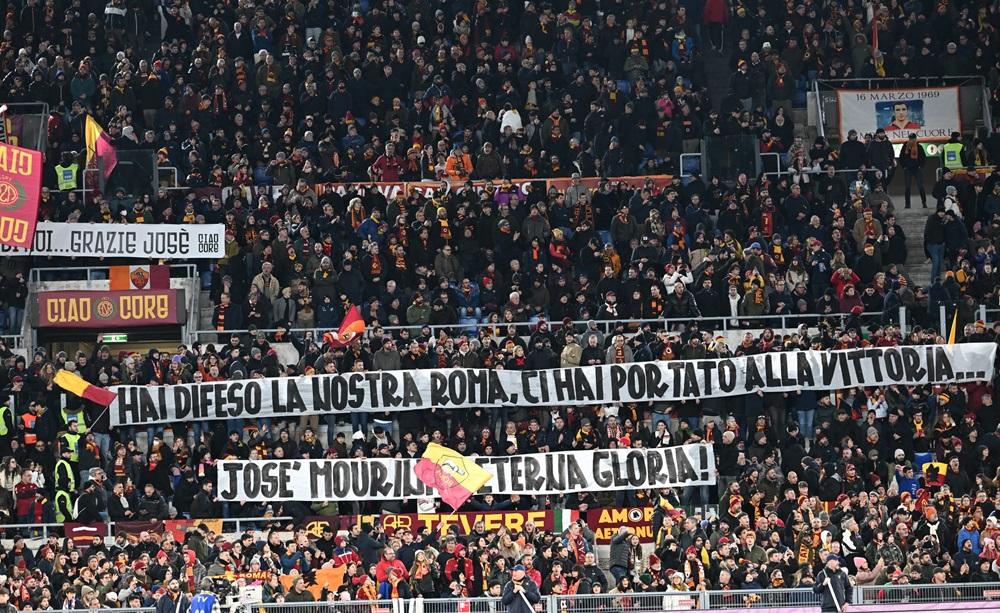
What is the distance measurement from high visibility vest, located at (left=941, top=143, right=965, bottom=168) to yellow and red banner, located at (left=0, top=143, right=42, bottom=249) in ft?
52.5

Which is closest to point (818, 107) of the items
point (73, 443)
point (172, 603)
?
point (73, 443)

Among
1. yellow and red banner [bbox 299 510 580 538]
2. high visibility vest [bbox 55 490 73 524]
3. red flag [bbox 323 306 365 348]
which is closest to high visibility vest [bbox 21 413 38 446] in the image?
high visibility vest [bbox 55 490 73 524]

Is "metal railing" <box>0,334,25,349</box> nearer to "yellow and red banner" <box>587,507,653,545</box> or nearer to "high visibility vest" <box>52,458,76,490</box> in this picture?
"high visibility vest" <box>52,458,76,490</box>

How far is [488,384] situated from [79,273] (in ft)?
26.3

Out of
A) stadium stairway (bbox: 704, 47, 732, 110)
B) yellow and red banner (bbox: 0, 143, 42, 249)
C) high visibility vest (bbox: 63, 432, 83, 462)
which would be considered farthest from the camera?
stadium stairway (bbox: 704, 47, 732, 110)

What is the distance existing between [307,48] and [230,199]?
15.9 feet

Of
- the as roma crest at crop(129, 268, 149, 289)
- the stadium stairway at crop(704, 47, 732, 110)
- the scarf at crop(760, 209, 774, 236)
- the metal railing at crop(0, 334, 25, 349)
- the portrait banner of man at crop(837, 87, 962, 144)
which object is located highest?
the stadium stairway at crop(704, 47, 732, 110)

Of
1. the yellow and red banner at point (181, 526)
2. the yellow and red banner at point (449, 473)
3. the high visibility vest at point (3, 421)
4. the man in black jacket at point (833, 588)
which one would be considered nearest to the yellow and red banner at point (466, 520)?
the yellow and red banner at point (449, 473)

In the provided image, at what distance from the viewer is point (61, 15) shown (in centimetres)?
4153

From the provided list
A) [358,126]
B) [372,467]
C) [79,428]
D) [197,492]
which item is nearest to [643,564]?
[372,467]

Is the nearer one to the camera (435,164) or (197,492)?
(197,492)

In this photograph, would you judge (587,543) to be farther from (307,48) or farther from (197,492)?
(307,48)

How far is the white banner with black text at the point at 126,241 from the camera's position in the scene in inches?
1416

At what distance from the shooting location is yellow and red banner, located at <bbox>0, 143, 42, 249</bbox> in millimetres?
34094
